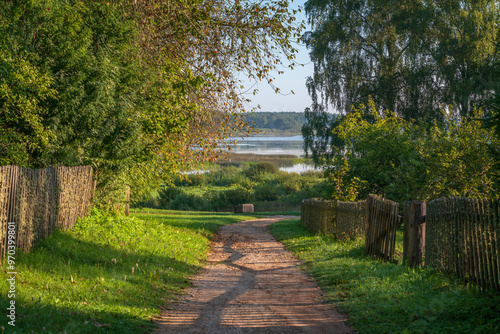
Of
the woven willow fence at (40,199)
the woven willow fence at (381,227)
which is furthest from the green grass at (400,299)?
the woven willow fence at (40,199)

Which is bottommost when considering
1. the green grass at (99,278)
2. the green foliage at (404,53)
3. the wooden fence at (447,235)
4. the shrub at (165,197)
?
the shrub at (165,197)

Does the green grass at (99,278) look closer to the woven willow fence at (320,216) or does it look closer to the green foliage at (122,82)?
the green foliage at (122,82)

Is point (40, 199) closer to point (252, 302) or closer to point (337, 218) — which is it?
point (252, 302)

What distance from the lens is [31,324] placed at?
4852 millimetres

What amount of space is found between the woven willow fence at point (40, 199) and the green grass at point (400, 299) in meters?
5.52

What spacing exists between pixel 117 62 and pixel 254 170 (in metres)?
59.8

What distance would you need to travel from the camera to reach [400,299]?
655cm

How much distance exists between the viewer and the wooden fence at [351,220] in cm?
1261

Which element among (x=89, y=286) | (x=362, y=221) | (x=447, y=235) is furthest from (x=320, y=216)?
(x=89, y=286)

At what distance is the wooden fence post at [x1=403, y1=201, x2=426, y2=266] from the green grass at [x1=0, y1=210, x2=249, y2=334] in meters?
4.72

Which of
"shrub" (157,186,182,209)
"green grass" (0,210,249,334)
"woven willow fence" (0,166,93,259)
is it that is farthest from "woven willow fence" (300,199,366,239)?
"shrub" (157,186,182,209)

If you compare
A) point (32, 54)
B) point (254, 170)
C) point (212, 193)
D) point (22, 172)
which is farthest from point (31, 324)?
point (254, 170)

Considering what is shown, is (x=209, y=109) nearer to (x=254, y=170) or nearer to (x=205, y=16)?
(x=205, y=16)

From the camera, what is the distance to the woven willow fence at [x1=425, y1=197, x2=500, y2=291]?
6.19 meters
